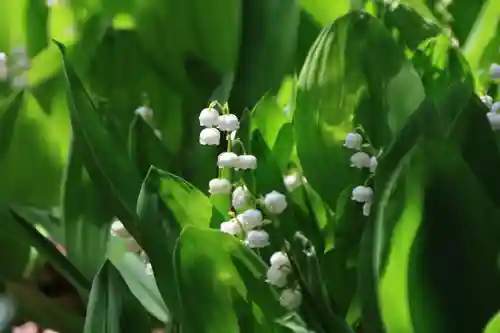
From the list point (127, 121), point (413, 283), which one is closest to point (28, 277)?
point (127, 121)

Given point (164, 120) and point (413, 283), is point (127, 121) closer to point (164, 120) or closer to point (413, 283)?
point (164, 120)

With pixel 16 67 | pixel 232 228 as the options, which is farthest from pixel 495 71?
pixel 16 67

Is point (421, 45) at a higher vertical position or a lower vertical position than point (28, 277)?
higher

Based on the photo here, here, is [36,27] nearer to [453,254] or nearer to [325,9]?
[325,9]

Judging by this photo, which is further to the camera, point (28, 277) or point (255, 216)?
point (28, 277)

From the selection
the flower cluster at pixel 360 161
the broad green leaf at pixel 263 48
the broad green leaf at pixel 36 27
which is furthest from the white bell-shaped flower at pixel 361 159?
the broad green leaf at pixel 36 27

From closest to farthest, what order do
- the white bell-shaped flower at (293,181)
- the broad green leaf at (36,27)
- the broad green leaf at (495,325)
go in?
the broad green leaf at (495,325), the white bell-shaped flower at (293,181), the broad green leaf at (36,27)

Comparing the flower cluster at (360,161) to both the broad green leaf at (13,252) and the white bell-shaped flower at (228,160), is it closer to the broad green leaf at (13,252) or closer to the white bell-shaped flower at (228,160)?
the white bell-shaped flower at (228,160)
